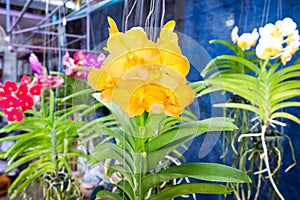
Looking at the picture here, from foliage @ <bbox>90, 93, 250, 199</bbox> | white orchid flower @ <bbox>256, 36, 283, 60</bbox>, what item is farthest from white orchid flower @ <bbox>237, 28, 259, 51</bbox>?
foliage @ <bbox>90, 93, 250, 199</bbox>

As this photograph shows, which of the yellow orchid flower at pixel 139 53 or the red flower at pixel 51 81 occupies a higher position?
the red flower at pixel 51 81

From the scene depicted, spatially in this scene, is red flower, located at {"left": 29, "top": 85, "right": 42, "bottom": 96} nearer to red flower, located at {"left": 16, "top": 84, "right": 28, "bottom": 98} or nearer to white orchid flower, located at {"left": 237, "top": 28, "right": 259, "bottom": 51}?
red flower, located at {"left": 16, "top": 84, "right": 28, "bottom": 98}

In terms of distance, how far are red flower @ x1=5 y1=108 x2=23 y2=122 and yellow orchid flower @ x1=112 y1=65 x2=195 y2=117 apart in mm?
626

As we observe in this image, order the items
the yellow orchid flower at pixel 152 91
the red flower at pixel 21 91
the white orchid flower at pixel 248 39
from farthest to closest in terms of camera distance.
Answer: the red flower at pixel 21 91 < the white orchid flower at pixel 248 39 < the yellow orchid flower at pixel 152 91

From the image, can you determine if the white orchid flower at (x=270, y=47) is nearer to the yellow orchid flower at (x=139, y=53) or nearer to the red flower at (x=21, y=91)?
the yellow orchid flower at (x=139, y=53)

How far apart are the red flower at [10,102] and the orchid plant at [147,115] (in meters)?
0.48

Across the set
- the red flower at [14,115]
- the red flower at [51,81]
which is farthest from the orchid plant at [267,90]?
the red flower at [51,81]

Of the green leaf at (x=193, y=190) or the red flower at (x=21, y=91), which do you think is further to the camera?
the red flower at (x=21, y=91)

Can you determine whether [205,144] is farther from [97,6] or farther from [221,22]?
[221,22]

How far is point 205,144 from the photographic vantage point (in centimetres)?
44

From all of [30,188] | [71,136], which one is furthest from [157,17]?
[30,188]

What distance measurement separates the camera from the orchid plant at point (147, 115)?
0.36m

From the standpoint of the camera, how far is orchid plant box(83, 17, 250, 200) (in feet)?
1.18

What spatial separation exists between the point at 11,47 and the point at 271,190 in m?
2.24
